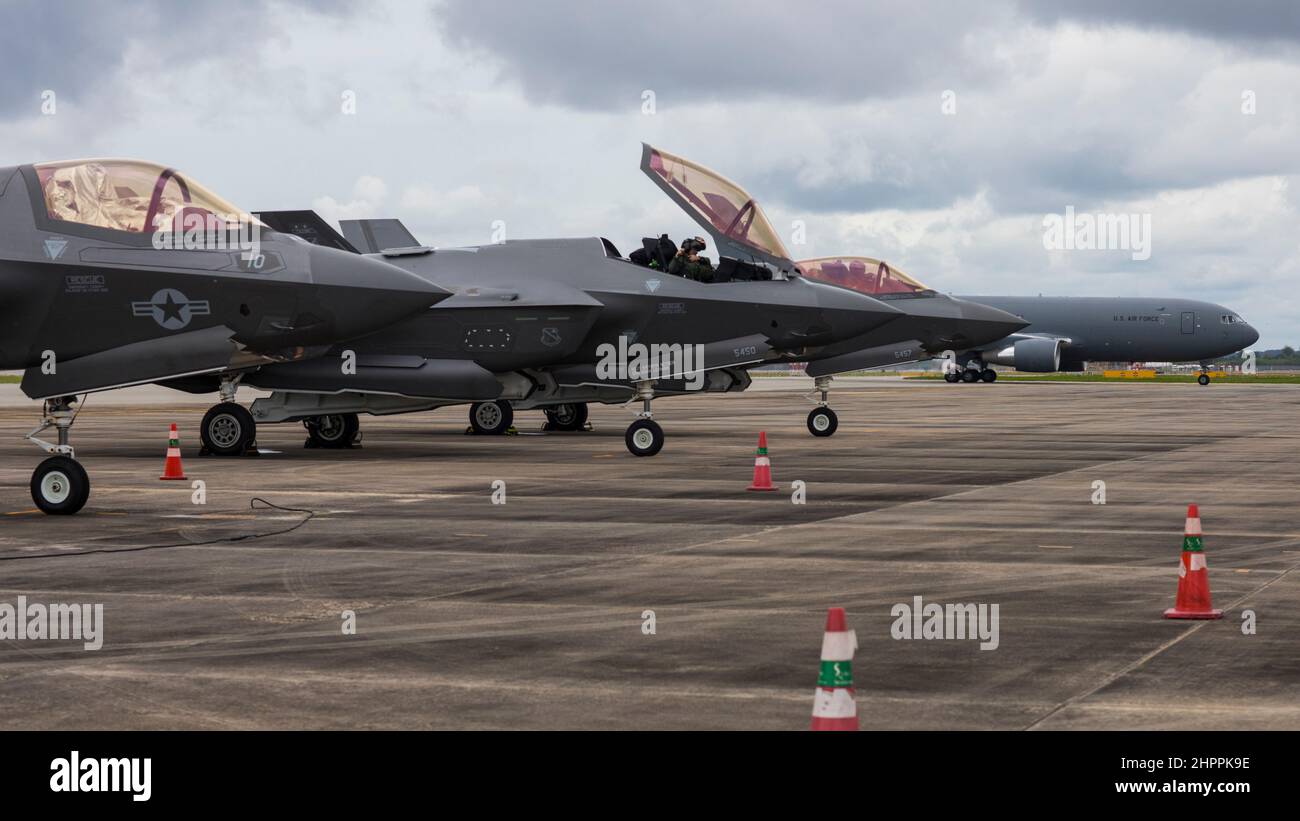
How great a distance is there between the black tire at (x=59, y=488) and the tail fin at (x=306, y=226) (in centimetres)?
1183

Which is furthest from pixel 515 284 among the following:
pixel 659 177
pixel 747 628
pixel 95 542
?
pixel 747 628

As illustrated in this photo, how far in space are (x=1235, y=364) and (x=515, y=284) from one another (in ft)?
367

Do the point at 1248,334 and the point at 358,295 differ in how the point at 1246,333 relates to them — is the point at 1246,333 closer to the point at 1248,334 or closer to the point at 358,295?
the point at 1248,334

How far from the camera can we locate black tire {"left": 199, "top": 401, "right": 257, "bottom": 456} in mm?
22062

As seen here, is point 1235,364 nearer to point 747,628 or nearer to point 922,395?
point 922,395

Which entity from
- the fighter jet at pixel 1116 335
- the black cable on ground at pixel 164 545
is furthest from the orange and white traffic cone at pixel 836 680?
the fighter jet at pixel 1116 335

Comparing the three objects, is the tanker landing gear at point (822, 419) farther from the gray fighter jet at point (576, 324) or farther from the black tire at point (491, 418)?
the black tire at point (491, 418)

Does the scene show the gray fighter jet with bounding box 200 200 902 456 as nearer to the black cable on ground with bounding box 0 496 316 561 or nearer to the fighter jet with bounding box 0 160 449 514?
the fighter jet with bounding box 0 160 449 514

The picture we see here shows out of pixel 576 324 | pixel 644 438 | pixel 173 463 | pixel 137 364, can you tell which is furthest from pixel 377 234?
pixel 137 364

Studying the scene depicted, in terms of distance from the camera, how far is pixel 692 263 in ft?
78.9

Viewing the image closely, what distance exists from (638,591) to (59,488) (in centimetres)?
677

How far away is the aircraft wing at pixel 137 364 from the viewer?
45.2 ft
